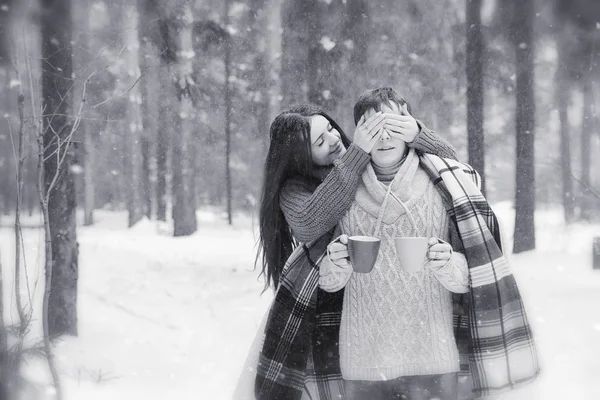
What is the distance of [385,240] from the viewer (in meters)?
1.99

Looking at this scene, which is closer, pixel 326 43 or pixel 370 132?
pixel 370 132

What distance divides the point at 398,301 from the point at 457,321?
10.3 inches

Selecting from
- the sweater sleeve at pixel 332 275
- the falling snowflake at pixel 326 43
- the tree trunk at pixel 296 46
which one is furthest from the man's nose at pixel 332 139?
the falling snowflake at pixel 326 43

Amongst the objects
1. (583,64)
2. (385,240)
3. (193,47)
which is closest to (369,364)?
(385,240)

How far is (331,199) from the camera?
1.97 meters

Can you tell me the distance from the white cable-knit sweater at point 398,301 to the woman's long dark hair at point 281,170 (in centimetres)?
37

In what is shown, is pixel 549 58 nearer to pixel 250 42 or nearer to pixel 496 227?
pixel 250 42

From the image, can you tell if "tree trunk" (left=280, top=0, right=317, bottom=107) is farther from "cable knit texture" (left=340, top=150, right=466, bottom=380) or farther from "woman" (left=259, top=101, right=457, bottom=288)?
"cable knit texture" (left=340, top=150, right=466, bottom=380)

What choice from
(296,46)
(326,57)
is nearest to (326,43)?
(326,57)

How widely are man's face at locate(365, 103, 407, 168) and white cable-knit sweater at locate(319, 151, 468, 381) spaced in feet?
0.24

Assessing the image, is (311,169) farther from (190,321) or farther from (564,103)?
(564,103)

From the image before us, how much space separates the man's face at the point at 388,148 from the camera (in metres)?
2.04

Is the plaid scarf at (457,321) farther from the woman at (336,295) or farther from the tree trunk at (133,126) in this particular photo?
the tree trunk at (133,126)

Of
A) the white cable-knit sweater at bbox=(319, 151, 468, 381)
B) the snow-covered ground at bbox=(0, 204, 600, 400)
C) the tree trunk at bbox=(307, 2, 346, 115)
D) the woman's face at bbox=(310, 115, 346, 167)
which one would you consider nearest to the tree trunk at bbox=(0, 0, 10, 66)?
the snow-covered ground at bbox=(0, 204, 600, 400)
